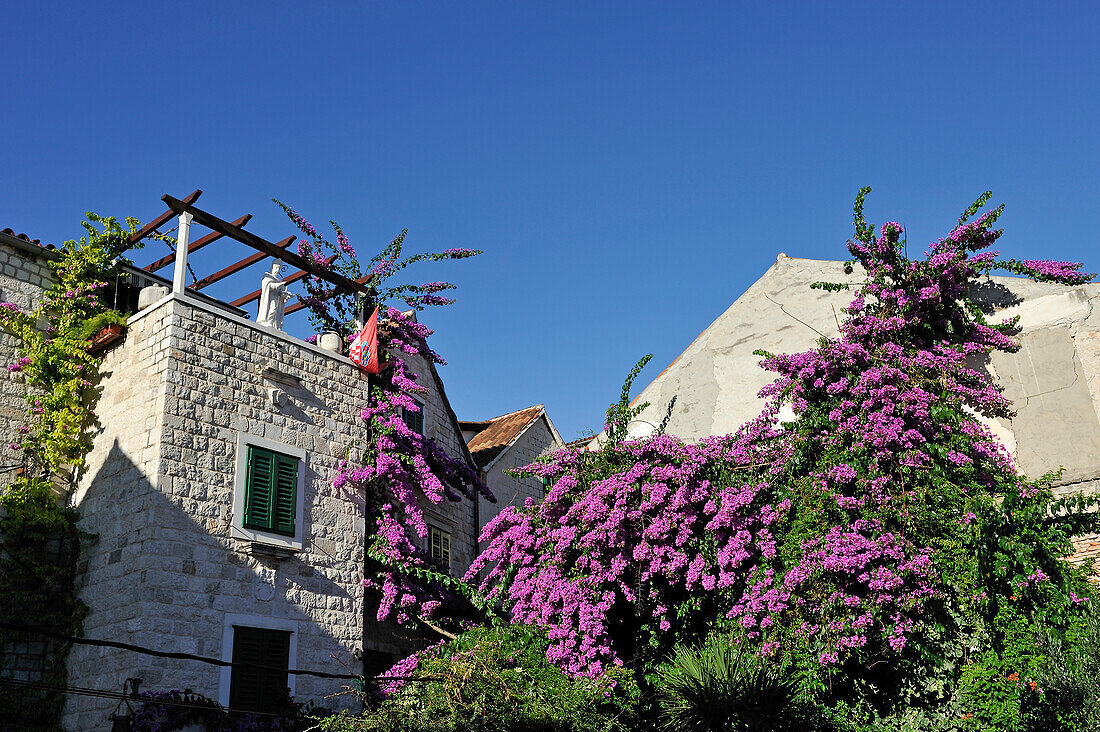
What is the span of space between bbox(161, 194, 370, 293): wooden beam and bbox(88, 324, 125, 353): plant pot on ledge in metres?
1.94

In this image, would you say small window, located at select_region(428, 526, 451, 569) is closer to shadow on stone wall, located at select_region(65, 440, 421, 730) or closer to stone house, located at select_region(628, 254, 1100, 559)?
shadow on stone wall, located at select_region(65, 440, 421, 730)

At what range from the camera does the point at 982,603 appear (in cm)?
1224

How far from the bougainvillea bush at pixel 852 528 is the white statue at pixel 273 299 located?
4.78 m

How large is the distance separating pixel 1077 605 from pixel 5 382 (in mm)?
14393

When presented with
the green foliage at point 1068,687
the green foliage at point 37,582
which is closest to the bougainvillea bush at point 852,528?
the green foliage at point 1068,687

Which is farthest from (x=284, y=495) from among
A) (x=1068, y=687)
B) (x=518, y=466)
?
(x=1068, y=687)

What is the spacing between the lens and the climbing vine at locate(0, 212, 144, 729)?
40.7ft

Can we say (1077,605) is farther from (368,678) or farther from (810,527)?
(368,678)

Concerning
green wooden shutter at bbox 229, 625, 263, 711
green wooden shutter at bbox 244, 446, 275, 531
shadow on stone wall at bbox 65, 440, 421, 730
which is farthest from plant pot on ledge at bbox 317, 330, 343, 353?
green wooden shutter at bbox 229, 625, 263, 711

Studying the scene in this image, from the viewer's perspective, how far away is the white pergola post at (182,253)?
1386 cm

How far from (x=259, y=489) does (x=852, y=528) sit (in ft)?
26.4

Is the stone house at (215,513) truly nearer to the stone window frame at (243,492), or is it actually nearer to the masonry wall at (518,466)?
the stone window frame at (243,492)

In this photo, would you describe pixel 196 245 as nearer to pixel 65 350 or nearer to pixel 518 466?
pixel 65 350

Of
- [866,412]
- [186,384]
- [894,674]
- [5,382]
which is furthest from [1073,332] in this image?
[5,382]
